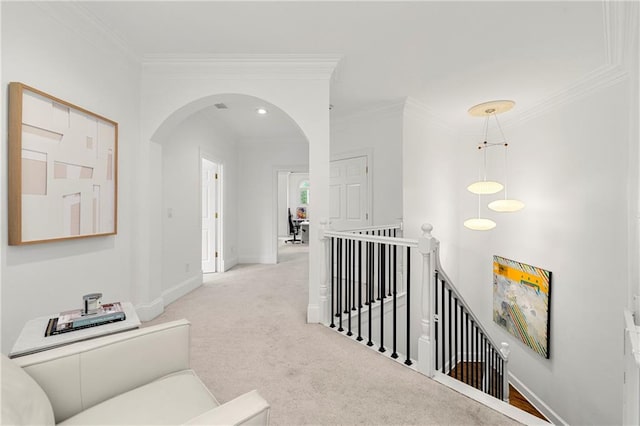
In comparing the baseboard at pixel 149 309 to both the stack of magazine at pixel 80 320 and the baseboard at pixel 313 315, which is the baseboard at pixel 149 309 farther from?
the baseboard at pixel 313 315

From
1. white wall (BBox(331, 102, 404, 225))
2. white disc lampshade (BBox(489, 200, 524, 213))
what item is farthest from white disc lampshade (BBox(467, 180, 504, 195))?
white wall (BBox(331, 102, 404, 225))

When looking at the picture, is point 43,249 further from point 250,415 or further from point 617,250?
point 617,250

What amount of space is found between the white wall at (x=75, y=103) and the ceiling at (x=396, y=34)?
27cm

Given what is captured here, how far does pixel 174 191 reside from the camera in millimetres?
3469

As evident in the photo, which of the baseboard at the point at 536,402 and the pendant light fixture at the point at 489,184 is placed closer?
the pendant light fixture at the point at 489,184

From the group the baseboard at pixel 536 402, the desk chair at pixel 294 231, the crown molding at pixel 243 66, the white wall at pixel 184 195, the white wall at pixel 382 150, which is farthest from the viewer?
the desk chair at pixel 294 231

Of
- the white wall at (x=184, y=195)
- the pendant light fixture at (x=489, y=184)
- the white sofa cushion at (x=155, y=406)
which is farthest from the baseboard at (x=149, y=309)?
the pendant light fixture at (x=489, y=184)

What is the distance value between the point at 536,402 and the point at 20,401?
527 cm

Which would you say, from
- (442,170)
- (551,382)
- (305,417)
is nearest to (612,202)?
(442,170)

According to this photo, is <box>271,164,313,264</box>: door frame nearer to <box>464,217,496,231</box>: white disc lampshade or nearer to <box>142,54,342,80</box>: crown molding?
<box>142,54,342,80</box>: crown molding

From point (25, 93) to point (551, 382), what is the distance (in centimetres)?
598

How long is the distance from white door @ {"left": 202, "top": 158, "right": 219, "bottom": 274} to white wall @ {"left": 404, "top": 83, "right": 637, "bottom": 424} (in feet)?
10.4

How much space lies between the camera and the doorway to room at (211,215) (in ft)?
16.0

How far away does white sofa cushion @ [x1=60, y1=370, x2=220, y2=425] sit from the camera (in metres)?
1.01
